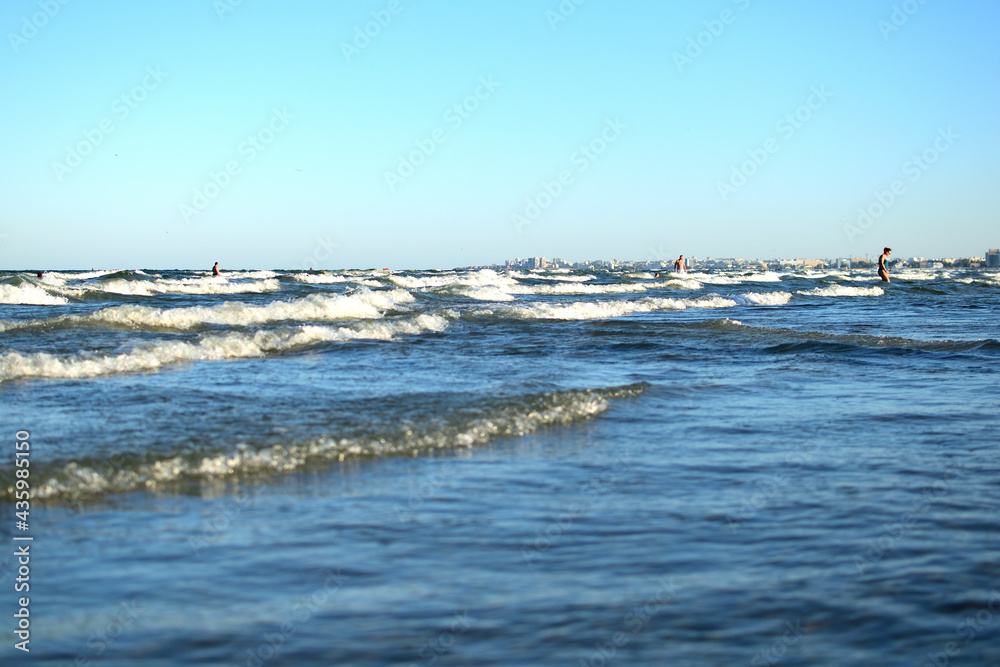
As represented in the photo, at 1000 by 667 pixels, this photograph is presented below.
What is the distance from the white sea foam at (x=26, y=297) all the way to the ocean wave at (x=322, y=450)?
24.8 m

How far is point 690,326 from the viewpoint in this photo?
17938 millimetres

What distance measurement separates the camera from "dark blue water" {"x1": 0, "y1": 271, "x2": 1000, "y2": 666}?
3.12 m

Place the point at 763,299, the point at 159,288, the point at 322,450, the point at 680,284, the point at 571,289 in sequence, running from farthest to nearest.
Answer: the point at 680,284
the point at 571,289
the point at 159,288
the point at 763,299
the point at 322,450

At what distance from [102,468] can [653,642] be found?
3.74m

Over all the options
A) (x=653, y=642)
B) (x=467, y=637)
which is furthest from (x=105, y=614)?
(x=653, y=642)

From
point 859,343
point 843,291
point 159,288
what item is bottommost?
point 859,343

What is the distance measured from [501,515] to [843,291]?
128 feet

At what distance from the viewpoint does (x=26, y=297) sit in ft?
92.1

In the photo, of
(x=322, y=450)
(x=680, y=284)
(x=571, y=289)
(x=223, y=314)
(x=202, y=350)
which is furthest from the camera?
(x=680, y=284)

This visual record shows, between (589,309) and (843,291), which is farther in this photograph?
(843,291)

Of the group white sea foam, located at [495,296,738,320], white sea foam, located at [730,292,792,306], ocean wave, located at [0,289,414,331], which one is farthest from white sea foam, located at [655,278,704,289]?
ocean wave, located at [0,289,414,331]

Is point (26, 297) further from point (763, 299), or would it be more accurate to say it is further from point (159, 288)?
point (763, 299)

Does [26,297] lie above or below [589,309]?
above

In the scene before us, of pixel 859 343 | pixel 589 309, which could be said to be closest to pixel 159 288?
pixel 589 309
